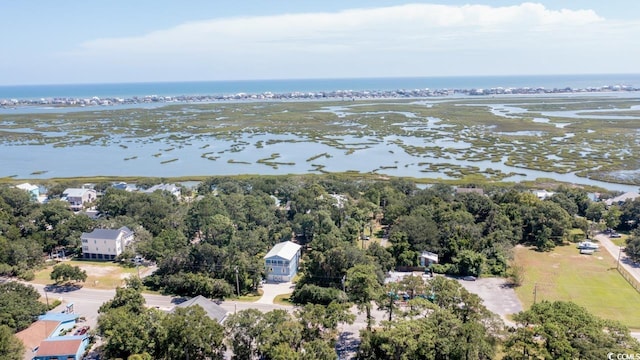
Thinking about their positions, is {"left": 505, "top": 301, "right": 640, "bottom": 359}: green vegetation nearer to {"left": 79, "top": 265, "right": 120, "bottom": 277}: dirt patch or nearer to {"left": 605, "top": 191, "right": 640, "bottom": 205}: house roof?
{"left": 79, "top": 265, "right": 120, "bottom": 277}: dirt patch

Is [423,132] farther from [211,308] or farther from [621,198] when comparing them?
[211,308]

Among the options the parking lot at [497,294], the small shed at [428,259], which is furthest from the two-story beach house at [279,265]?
the parking lot at [497,294]

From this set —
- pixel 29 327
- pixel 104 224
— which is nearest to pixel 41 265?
pixel 104 224

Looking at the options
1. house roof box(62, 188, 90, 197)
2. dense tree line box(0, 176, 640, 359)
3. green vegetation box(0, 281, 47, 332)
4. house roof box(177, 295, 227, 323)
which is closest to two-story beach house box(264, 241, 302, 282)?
dense tree line box(0, 176, 640, 359)

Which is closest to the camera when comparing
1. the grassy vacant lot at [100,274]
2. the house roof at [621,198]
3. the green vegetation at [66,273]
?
the green vegetation at [66,273]

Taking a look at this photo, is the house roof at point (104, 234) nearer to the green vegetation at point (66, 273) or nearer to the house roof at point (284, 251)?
the green vegetation at point (66, 273)

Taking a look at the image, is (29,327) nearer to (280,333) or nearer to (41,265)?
(41,265)
